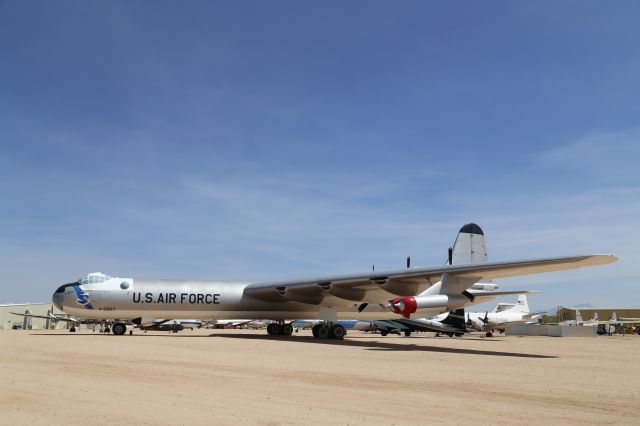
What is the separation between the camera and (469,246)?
33969mm

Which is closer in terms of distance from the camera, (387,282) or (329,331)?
(387,282)

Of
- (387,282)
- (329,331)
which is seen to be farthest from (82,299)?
(387,282)

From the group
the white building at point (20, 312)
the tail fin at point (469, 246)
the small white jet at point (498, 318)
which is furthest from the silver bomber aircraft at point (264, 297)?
the white building at point (20, 312)

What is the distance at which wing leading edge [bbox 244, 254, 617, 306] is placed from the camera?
68.1 feet

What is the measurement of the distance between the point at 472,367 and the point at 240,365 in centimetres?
675

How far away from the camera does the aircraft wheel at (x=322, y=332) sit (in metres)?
32.5

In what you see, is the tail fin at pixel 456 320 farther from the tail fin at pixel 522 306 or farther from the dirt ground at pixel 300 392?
the dirt ground at pixel 300 392

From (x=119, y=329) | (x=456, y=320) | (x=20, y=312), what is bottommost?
(x=20, y=312)

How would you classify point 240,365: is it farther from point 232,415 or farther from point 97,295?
point 97,295

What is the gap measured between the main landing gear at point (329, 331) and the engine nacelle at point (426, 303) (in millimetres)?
9404

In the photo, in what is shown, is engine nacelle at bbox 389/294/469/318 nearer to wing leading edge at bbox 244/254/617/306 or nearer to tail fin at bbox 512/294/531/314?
wing leading edge at bbox 244/254/617/306

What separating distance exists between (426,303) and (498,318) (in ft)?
109

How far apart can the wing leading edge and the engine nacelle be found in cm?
99

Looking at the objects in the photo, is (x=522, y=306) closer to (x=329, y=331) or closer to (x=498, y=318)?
(x=498, y=318)
